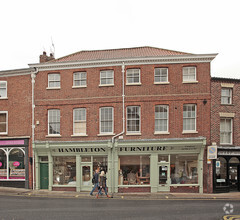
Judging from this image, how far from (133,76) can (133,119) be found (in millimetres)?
3306

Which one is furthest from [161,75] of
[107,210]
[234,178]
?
[107,210]

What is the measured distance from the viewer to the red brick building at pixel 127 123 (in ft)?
62.5

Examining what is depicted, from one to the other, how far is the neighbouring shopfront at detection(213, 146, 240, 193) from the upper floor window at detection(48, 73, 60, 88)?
13.5 meters

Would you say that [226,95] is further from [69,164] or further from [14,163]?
[14,163]

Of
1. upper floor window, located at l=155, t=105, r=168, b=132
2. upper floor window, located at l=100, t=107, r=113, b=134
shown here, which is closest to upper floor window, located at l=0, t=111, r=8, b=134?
upper floor window, located at l=100, t=107, r=113, b=134

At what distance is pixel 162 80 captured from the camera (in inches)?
773

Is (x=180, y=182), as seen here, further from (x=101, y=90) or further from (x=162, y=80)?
(x=101, y=90)

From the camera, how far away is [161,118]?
1939cm

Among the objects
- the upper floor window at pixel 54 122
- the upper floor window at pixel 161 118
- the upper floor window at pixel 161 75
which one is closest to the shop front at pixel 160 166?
the upper floor window at pixel 161 118

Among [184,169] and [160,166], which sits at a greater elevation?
[160,166]

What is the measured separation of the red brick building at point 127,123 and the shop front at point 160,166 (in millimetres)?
63

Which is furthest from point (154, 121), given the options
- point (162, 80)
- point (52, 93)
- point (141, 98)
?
point (52, 93)

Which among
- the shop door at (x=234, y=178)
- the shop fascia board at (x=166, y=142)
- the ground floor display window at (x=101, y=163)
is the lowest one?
the shop door at (x=234, y=178)

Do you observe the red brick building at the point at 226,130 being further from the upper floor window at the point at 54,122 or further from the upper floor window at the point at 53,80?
the upper floor window at the point at 53,80
